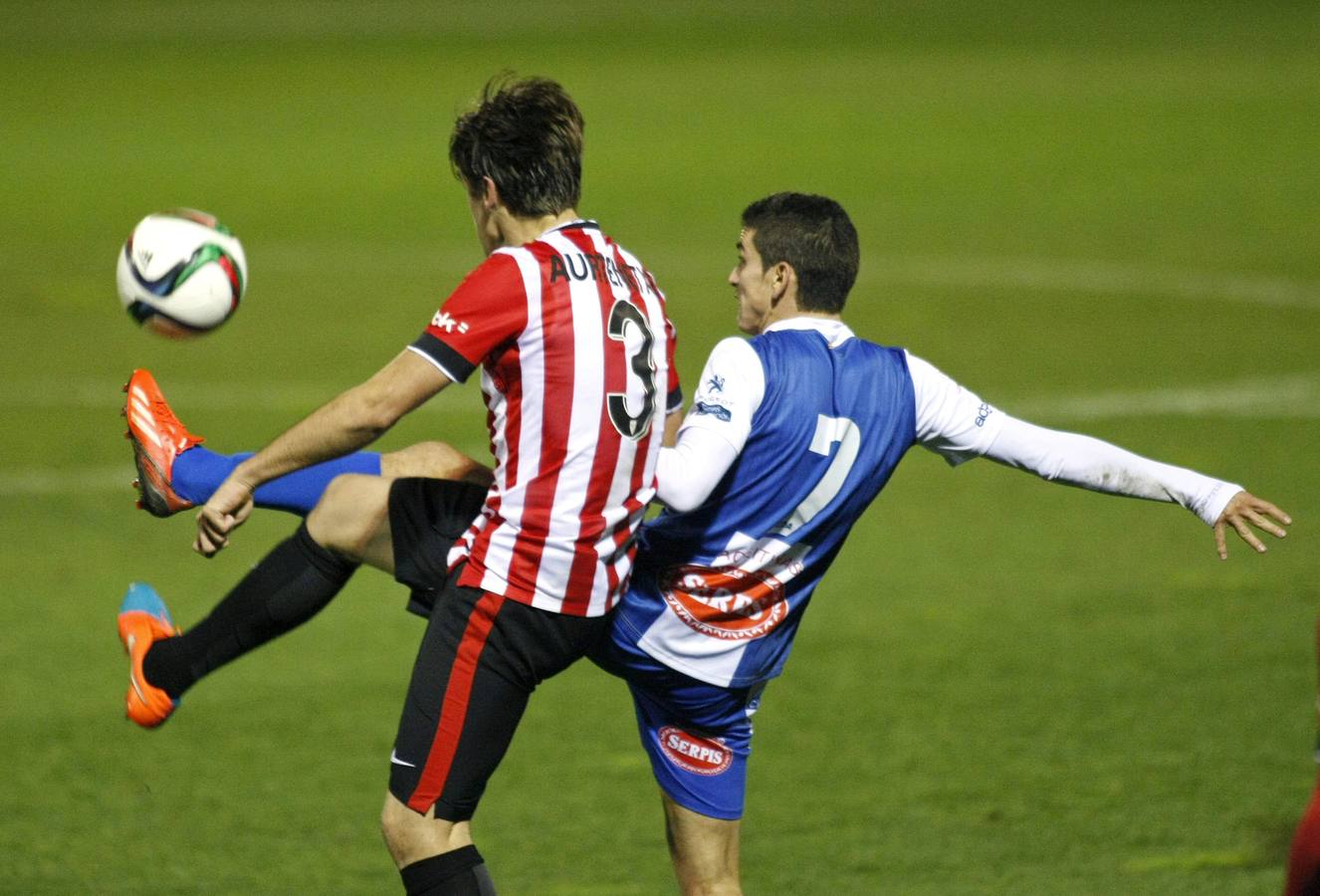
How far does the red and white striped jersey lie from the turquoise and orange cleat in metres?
1.08

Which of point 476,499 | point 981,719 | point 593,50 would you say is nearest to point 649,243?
point 981,719

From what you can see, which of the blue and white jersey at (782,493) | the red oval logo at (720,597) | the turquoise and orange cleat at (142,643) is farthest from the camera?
the turquoise and orange cleat at (142,643)

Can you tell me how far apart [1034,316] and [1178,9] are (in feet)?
97.8

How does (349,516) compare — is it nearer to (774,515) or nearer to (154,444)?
(154,444)

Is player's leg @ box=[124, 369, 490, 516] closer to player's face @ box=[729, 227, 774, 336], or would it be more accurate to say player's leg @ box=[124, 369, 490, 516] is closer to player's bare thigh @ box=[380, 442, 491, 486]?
player's bare thigh @ box=[380, 442, 491, 486]

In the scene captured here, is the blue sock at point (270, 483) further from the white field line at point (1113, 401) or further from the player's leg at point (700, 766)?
the white field line at point (1113, 401)

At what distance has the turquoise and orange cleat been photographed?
17.7ft

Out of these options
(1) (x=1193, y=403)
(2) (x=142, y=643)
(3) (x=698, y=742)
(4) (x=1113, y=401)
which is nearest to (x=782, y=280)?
(3) (x=698, y=742)

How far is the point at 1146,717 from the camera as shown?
7750 millimetres

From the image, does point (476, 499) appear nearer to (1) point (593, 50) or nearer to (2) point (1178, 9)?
(1) point (593, 50)

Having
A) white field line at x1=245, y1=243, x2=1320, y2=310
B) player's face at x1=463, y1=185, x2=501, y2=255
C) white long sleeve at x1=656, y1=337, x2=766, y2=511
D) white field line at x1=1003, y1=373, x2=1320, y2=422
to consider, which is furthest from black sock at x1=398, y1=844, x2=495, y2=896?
white field line at x1=245, y1=243, x2=1320, y2=310

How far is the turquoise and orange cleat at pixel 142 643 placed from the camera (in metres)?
5.39

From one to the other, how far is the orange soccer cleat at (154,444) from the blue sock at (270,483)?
32mm

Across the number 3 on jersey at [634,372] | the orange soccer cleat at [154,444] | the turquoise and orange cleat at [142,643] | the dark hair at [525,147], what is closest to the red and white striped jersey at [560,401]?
the number 3 on jersey at [634,372]
